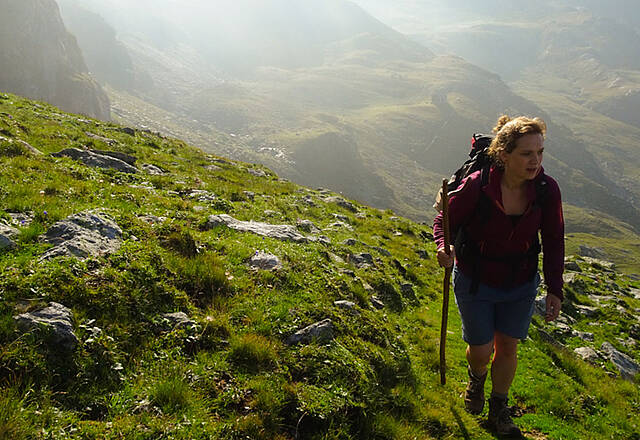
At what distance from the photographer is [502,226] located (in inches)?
231

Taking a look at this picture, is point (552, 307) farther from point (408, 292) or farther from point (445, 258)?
point (408, 292)

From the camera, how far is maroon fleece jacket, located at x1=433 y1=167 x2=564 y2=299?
5859 millimetres

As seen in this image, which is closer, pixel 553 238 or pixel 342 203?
pixel 553 238

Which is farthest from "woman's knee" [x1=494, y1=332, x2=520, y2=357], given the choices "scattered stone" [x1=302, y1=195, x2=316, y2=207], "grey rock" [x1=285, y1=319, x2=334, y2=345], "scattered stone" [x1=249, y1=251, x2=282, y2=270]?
"scattered stone" [x1=302, y1=195, x2=316, y2=207]

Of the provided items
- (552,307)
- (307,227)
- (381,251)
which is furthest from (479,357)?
(381,251)

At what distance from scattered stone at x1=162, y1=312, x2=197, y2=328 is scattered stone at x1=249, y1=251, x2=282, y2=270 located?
8.01ft

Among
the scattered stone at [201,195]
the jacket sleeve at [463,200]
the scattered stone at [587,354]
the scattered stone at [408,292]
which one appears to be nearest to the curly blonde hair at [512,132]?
the jacket sleeve at [463,200]

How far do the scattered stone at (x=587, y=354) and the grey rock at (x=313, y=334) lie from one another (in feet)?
43.7

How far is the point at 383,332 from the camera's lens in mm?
8219

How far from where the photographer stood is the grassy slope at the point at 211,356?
4.56 metres

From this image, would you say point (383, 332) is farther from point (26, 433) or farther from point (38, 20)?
point (38, 20)

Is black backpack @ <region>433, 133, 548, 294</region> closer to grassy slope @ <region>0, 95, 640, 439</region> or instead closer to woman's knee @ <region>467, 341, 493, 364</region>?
woman's knee @ <region>467, 341, 493, 364</region>

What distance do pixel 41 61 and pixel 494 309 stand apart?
198 metres

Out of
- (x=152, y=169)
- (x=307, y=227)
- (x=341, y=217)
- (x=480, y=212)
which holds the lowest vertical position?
(x=341, y=217)
